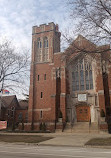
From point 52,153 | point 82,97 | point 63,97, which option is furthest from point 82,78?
point 52,153

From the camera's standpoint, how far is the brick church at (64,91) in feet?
80.0

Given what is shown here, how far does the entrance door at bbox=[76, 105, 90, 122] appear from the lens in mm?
25750

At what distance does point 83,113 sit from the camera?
26.1 metres

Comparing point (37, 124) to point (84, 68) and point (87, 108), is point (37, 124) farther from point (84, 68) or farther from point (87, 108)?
point (84, 68)

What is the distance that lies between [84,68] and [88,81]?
246 cm

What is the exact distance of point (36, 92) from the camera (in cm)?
2978

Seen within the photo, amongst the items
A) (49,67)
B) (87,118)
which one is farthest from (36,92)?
(87,118)

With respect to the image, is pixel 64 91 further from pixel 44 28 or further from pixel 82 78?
pixel 44 28

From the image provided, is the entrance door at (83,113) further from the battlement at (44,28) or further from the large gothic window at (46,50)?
the battlement at (44,28)

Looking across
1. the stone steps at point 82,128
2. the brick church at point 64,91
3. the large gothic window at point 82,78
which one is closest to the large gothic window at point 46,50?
the brick church at point 64,91

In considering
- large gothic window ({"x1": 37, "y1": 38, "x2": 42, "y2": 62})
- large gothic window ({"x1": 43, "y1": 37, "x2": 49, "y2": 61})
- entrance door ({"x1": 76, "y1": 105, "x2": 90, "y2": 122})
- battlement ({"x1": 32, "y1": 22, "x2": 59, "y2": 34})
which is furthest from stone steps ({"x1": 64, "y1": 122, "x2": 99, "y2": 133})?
battlement ({"x1": 32, "y1": 22, "x2": 59, "y2": 34})

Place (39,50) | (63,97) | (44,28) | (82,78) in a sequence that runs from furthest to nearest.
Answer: (44,28) → (39,50) → (82,78) → (63,97)

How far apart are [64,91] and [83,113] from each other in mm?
4743

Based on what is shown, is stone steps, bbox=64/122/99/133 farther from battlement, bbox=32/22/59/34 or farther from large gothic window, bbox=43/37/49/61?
battlement, bbox=32/22/59/34
